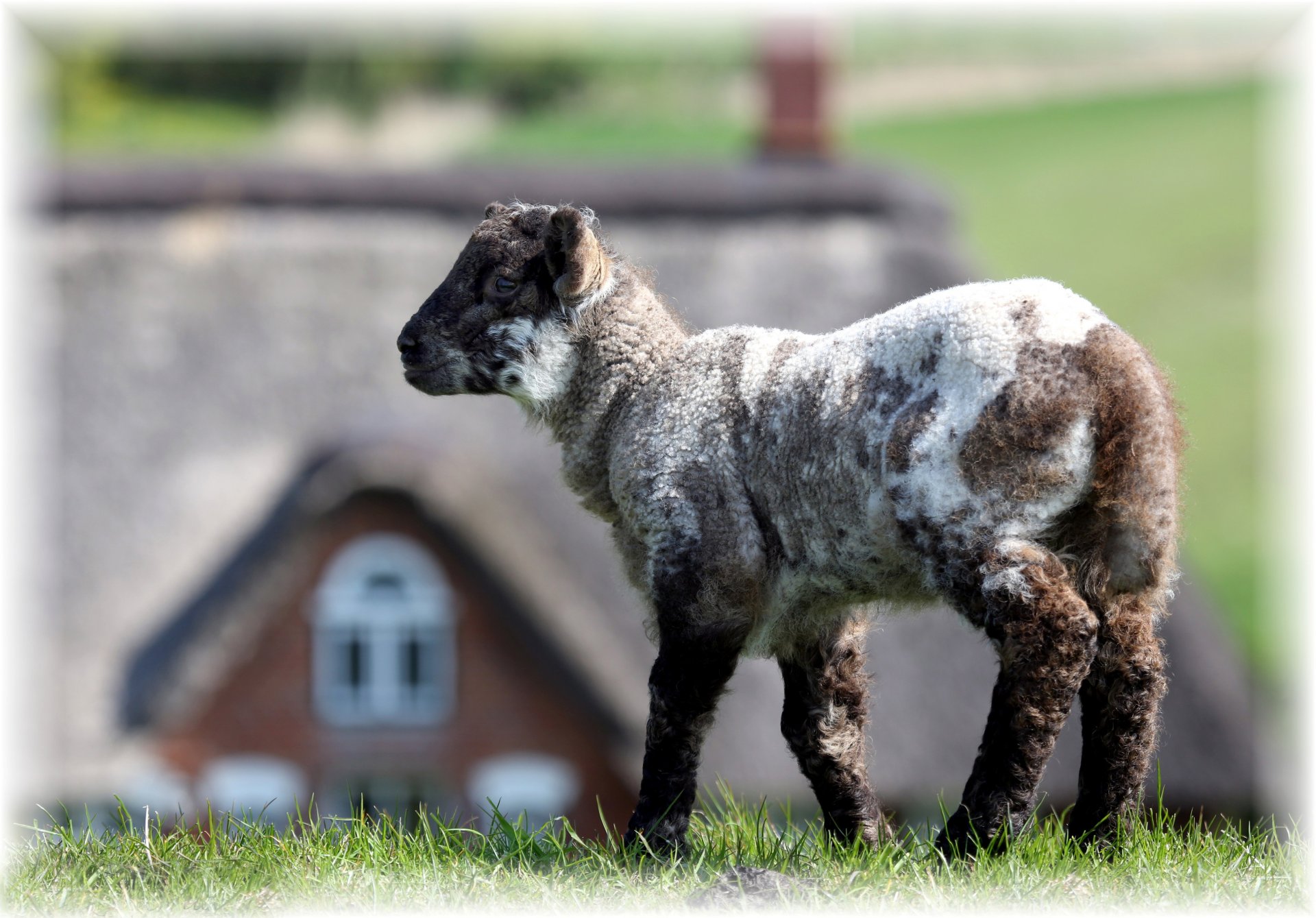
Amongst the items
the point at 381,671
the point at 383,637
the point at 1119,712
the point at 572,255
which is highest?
the point at 572,255

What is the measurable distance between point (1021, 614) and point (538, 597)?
51.4 feet

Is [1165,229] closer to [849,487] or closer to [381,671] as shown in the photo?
[381,671]

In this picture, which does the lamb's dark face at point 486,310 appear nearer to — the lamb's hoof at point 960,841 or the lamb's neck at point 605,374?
the lamb's neck at point 605,374

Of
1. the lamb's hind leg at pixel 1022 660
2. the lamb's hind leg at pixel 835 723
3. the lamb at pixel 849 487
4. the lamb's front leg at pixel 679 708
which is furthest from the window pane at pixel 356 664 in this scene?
the lamb's hind leg at pixel 1022 660

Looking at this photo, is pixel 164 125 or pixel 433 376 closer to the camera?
pixel 433 376

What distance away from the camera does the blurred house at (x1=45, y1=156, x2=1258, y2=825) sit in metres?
21.4

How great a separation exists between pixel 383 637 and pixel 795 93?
11.9 m

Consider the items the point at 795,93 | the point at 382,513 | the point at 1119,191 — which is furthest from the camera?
the point at 1119,191

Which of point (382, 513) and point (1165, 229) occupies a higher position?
point (1165, 229)

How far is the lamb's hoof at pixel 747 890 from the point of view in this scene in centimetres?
661

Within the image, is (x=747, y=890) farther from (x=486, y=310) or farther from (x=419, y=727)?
(x=419, y=727)

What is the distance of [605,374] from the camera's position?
767 cm

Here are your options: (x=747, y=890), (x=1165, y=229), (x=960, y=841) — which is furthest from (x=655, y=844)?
(x=1165, y=229)

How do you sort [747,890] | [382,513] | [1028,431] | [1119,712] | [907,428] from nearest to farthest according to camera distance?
[1028,431], [907,428], [747,890], [1119,712], [382,513]
